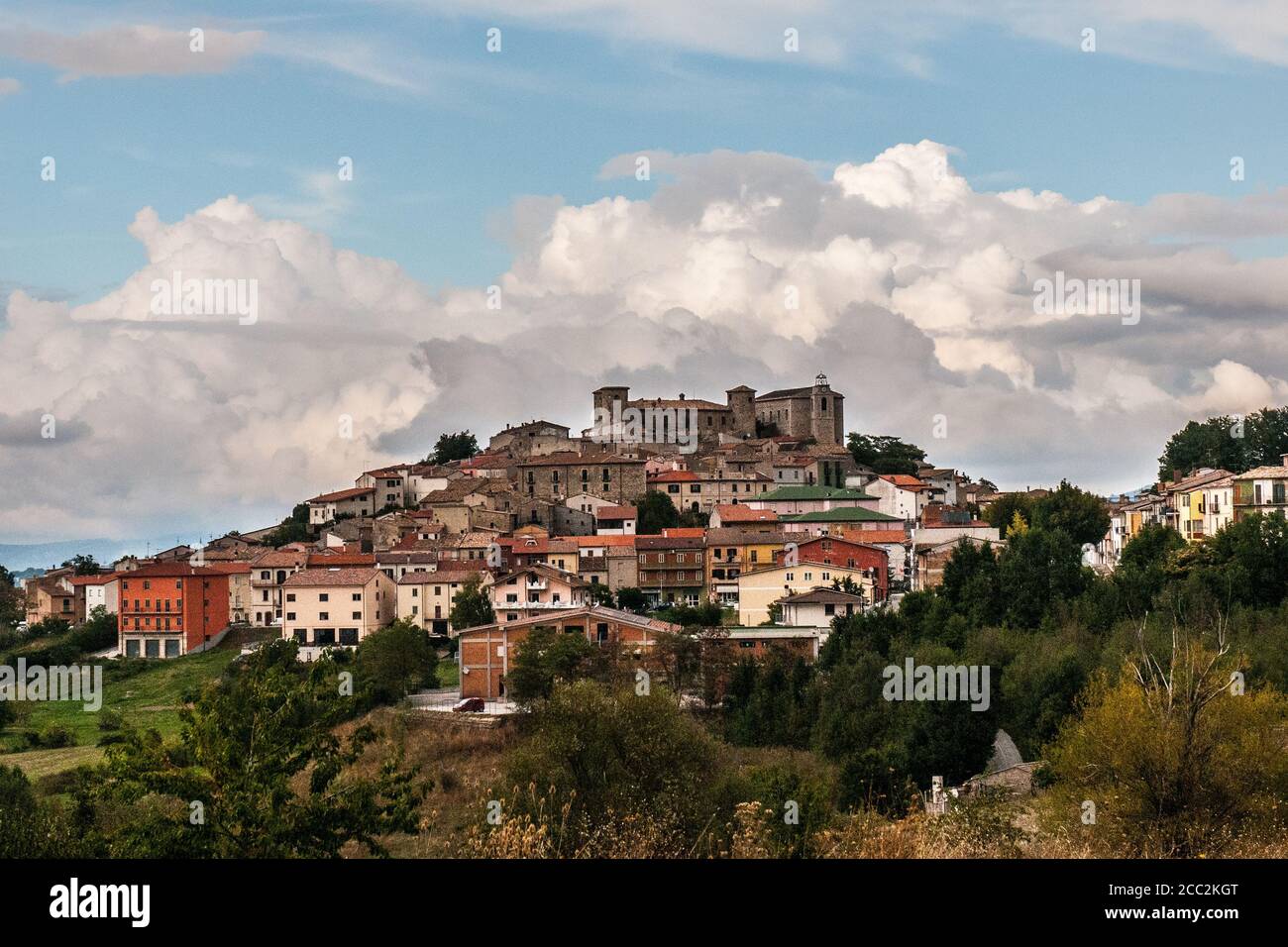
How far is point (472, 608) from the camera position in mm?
44656

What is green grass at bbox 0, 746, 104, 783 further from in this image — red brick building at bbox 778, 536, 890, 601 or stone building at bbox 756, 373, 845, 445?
stone building at bbox 756, 373, 845, 445

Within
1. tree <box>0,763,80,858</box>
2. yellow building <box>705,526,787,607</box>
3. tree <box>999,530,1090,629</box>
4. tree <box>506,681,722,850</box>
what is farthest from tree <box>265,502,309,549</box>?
tree <box>0,763,80,858</box>

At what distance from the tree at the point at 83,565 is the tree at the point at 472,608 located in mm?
27832

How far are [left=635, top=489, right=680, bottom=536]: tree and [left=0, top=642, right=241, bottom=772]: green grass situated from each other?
707 inches

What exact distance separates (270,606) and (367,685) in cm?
2174

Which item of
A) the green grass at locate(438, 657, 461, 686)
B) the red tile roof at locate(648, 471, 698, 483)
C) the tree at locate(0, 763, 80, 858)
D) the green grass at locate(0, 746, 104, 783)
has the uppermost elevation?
the red tile roof at locate(648, 471, 698, 483)

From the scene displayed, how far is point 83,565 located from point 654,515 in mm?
29517

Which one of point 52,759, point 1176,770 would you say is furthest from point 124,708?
point 1176,770

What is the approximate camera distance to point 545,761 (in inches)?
795

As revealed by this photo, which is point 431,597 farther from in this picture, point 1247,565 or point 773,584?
point 1247,565

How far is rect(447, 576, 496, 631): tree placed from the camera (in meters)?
44.5

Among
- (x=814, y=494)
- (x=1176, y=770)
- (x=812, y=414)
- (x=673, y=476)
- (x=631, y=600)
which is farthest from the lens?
(x=812, y=414)
